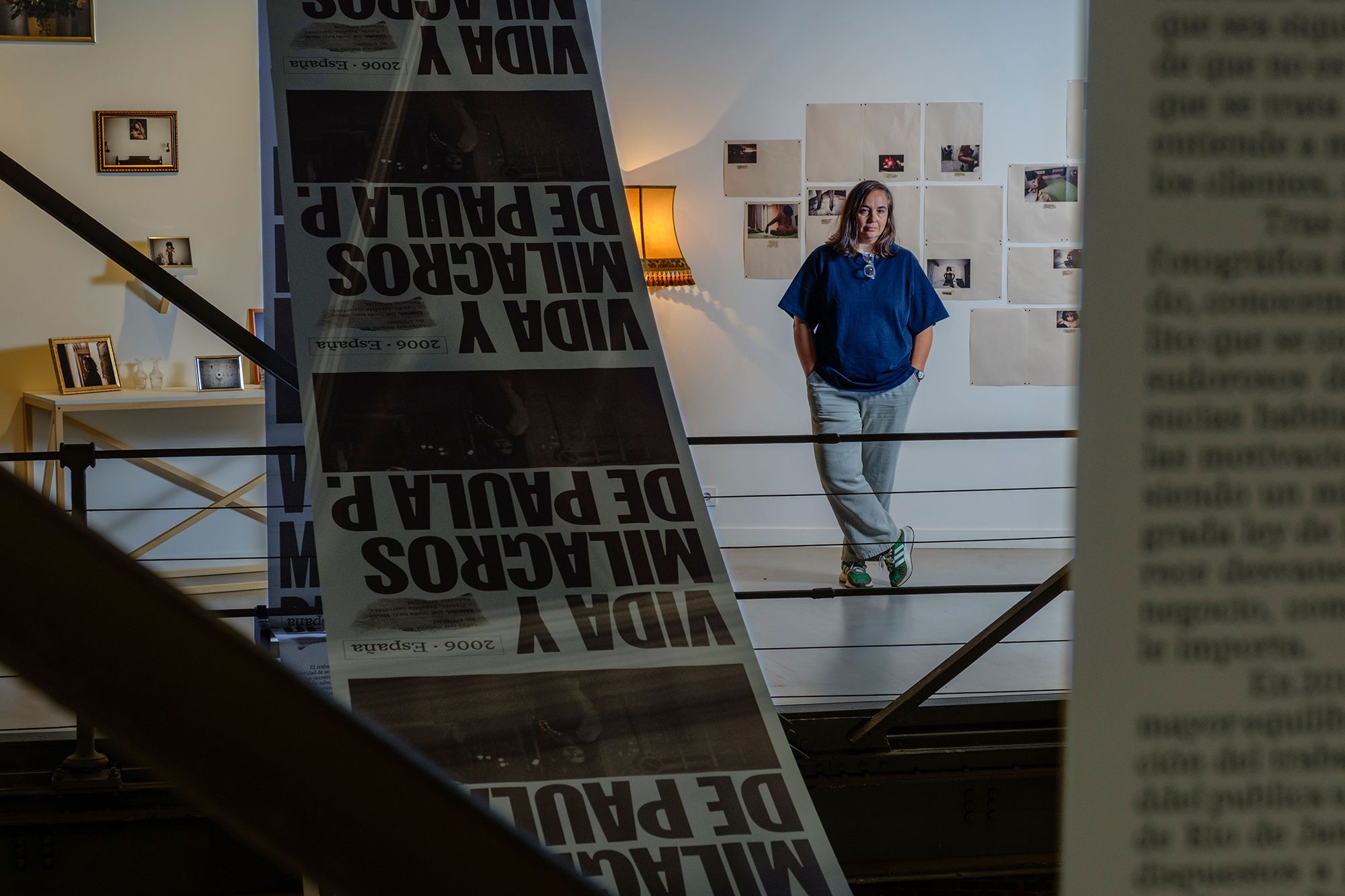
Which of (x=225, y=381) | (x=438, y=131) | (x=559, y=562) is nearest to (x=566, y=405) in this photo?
(x=559, y=562)

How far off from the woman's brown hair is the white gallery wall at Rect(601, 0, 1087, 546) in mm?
1059

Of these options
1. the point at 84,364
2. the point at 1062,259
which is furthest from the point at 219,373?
the point at 1062,259

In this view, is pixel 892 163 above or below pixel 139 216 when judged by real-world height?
above

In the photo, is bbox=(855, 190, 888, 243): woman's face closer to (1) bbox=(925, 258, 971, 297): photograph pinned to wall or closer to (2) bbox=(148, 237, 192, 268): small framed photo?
(1) bbox=(925, 258, 971, 297): photograph pinned to wall

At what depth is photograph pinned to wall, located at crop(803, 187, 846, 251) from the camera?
174 inches

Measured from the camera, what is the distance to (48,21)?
12.6ft

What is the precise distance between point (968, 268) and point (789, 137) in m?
0.86

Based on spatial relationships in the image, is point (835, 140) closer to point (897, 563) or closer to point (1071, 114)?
point (1071, 114)

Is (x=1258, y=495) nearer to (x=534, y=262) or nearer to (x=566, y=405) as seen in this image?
(x=566, y=405)

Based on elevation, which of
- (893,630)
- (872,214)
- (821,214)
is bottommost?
(893,630)

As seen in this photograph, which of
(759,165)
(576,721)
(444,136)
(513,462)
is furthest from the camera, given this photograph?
(759,165)

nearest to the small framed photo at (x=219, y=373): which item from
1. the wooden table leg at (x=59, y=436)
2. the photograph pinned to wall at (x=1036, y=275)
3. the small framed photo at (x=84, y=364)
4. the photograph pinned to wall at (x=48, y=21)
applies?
the small framed photo at (x=84, y=364)

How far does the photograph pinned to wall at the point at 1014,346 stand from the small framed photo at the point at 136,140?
2965 mm

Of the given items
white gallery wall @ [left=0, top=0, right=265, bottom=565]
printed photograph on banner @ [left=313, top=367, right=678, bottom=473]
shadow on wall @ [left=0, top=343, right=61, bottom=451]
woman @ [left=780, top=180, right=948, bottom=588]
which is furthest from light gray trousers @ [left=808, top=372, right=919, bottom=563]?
shadow on wall @ [left=0, top=343, right=61, bottom=451]
